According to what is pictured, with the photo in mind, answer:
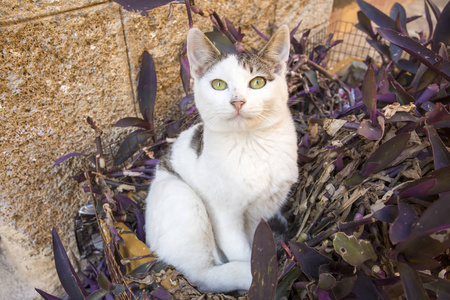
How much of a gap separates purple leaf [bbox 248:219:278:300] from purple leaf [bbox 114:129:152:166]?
0.98 metres

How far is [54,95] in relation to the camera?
1.40 meters

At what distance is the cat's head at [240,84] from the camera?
3.84ft

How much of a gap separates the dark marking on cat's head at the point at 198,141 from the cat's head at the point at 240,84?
194mm

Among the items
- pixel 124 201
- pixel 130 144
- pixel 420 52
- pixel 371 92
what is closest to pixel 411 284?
pixel 371 92

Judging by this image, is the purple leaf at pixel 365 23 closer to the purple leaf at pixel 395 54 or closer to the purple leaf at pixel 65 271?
the purple leaf at pixel 395 54

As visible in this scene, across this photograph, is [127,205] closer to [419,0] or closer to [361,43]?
[361,43]

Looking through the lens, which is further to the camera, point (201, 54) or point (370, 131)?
point (201, 54)

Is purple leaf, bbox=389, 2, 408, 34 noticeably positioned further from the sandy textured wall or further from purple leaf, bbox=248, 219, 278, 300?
purple leaf, bbox=248, 219, 278, 300

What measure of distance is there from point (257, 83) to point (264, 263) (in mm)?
644

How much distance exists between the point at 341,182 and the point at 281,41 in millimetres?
560

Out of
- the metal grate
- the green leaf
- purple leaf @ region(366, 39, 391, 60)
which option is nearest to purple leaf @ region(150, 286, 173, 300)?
the green leaf

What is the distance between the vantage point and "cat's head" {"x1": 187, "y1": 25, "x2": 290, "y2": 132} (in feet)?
3.84

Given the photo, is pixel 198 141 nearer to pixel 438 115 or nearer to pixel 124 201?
pixel 124 201

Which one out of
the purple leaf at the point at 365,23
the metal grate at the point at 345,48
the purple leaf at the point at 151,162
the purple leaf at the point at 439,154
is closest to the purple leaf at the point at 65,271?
the purple leaf at the point at 151,162
